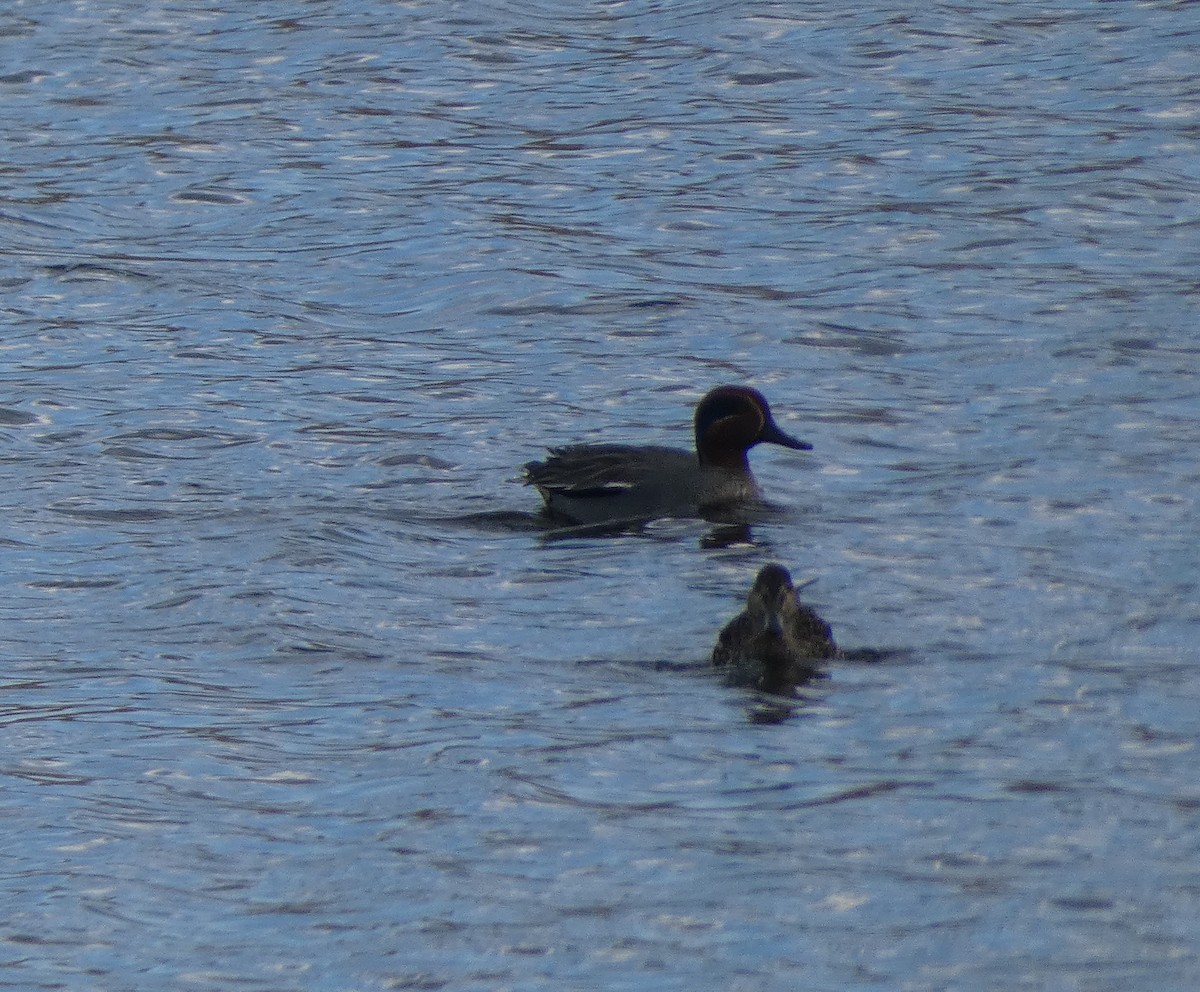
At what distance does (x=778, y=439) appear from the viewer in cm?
1248

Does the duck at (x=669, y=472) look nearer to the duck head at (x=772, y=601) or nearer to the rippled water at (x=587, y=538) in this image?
the rippled water at (x=587, y=538)

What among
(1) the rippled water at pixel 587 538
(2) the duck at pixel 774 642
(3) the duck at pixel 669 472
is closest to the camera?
(1) the rippled water at pixel 587 538

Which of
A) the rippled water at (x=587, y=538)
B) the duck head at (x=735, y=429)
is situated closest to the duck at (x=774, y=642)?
the rippled water at (x=587, y=538)

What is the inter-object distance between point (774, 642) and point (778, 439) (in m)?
3.47

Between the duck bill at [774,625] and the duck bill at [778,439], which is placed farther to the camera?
the duck bill at [778,439]

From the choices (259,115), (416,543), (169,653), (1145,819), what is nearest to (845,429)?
(416,543)

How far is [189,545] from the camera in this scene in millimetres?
11281

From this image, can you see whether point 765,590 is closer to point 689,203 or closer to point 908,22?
point 689,203

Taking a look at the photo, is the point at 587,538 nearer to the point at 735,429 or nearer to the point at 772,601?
the point at 735,429

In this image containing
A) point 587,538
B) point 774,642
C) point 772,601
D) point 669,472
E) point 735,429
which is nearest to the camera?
point 774,642

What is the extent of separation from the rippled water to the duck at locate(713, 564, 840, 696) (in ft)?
0.48

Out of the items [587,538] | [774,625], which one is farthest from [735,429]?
[774,625]

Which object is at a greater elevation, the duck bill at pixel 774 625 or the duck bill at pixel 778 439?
the duck bill at pixel 774 625

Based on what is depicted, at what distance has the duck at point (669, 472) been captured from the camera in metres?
11.8
